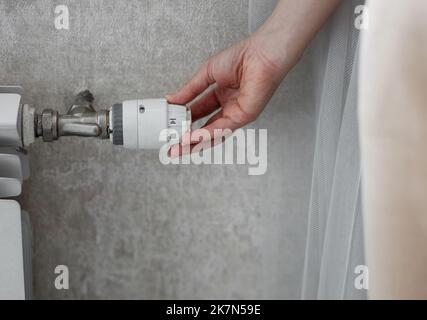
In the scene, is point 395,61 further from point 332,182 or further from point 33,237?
point 33,237

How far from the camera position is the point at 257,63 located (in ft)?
1.88

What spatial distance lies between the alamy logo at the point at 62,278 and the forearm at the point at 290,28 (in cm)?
37

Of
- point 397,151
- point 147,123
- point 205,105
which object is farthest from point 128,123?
point 397,151

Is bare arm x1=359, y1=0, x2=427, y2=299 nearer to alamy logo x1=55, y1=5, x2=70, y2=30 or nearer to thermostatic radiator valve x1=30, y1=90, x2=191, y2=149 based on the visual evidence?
thermostatic radiator valve x1=30, y1=90, x2=191, y2=149

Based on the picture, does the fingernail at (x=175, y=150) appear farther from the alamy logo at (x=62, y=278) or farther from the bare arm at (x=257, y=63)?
the alamy logo at (x=62, y=278)

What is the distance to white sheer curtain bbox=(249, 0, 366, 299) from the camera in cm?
52

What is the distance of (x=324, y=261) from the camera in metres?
0.59

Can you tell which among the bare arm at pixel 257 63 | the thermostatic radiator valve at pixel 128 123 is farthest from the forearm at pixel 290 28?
the thermostatic radiator valve at pixel 128 123

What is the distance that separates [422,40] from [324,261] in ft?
0.94

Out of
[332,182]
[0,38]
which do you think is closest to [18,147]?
[0,38]

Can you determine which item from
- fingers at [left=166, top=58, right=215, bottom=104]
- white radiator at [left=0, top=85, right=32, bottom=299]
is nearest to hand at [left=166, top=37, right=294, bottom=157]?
fingers at [left=166, top=58, right=215, bottom=104]

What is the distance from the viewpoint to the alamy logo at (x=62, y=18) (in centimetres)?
63

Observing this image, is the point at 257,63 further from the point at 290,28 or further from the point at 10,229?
the point at 10,229
